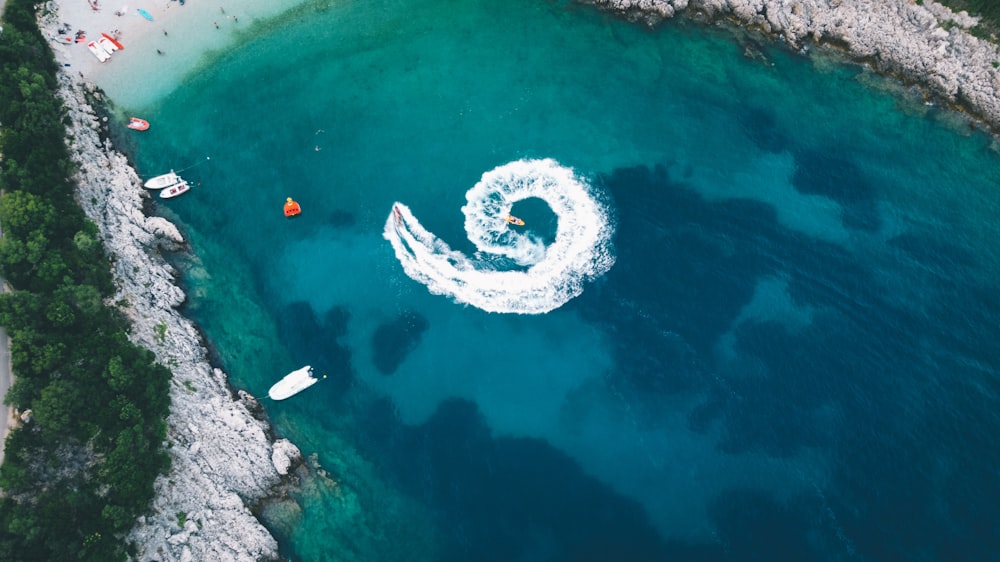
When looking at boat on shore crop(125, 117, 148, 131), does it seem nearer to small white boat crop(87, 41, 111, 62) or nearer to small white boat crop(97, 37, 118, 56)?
small white boat crop(87, 41, 111, 62)

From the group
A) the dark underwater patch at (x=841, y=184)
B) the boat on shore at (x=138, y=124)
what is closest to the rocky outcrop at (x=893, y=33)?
the dark underwater patch at (x=841, y=184)

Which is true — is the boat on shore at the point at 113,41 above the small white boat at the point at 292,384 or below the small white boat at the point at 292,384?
above

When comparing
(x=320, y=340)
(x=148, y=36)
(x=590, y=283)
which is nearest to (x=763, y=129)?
(x=590, y=283)

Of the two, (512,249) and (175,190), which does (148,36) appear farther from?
(512,249)

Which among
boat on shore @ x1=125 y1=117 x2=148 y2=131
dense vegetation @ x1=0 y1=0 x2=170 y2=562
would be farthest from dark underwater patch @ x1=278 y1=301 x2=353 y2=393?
boat on shore @ x1=125 y1=117 x2=148 y2=131

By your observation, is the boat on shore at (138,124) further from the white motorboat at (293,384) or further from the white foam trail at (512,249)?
the white motorboat at (293,384)
